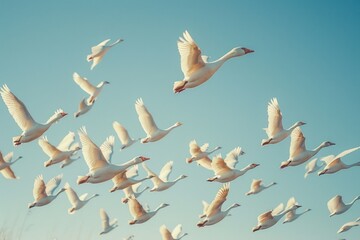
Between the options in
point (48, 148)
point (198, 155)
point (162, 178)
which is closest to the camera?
point (48, 148)

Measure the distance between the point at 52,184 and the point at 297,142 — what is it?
1471cm

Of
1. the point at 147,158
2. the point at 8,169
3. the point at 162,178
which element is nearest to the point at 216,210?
the point at 147,158

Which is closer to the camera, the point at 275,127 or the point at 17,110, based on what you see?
the point at 17,110

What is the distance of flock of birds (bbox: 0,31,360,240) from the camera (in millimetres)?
20922

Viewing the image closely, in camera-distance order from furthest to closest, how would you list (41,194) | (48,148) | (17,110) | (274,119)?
(41,194), (48,148), (274,119), (17,110)

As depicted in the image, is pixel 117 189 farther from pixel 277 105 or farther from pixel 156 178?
pixel 277 105

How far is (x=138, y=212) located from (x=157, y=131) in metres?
4.65

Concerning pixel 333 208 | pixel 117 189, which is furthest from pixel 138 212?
pixel 333 208

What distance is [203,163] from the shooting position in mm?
33031

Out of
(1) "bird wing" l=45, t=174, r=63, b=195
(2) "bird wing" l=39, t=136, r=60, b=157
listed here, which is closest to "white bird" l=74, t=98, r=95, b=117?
(2) "bird wing" l=39, t=136, r=60, b=157

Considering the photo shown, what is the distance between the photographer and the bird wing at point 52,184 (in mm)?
31306

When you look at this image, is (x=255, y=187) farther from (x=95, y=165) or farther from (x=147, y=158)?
(x=95, y=165)

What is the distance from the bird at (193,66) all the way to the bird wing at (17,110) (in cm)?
799

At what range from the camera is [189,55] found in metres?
19.3
